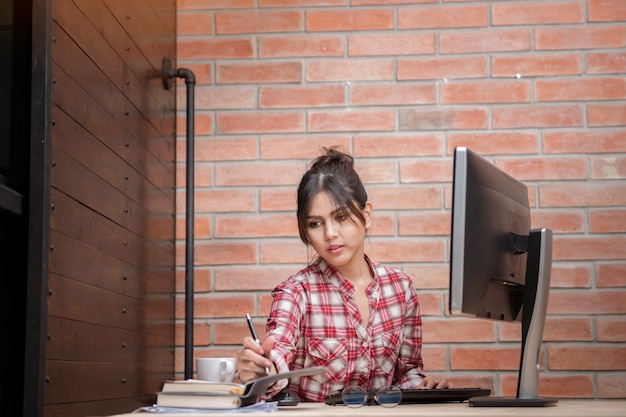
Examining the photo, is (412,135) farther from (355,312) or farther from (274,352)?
(274,352)

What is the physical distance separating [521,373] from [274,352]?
0.63 metres

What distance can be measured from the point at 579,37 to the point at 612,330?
97 centimetres

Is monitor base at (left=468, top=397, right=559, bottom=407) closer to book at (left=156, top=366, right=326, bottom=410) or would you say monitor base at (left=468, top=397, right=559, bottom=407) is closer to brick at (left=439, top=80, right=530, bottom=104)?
book at (left=156, top=366, right=326, bottom=410)

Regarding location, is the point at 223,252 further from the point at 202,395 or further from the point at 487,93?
the point at 202,395

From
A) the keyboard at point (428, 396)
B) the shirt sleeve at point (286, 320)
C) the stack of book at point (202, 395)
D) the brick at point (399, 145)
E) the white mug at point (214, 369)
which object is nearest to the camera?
the stack of book at point (202, 395)

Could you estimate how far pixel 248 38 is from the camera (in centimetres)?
321

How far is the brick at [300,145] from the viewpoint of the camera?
3148mm

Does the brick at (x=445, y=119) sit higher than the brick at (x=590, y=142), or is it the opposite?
the brick at (x=445, y=119)

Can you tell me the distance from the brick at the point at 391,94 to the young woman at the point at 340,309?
49cm

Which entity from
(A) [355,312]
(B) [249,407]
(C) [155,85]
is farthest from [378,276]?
(B) [249,407]

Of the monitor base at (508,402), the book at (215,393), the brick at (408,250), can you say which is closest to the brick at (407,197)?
the brick at (408,250)

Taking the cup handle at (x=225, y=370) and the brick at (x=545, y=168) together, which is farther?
the brick at (x=545, y=168)

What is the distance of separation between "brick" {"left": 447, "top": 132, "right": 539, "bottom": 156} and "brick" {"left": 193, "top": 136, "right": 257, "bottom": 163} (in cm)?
67

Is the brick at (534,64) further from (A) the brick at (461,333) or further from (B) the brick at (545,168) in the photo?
(A) the brick at (461,333)
